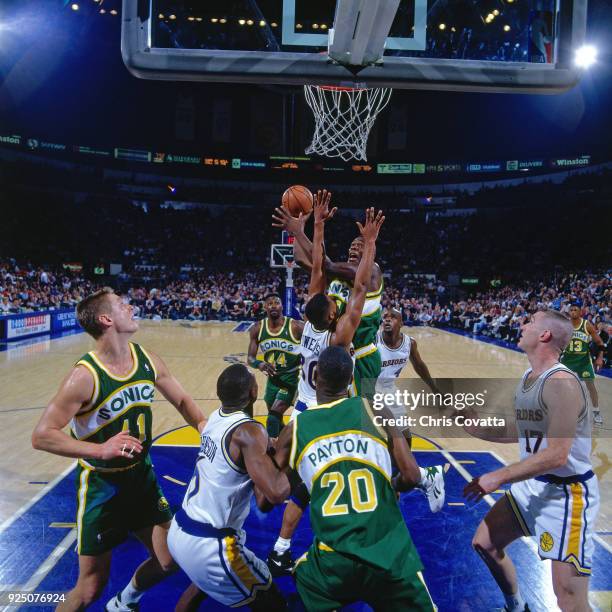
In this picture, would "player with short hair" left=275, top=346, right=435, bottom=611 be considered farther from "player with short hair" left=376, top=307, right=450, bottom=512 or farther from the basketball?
"player with short hair" left=376, top=307, right=450, bottom=512

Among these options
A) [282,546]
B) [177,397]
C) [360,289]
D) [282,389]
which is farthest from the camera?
[282,389]

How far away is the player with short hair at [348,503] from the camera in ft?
6.78

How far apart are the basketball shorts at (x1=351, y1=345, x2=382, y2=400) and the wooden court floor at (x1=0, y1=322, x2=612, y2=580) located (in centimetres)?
173

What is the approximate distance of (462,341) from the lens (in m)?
17.4

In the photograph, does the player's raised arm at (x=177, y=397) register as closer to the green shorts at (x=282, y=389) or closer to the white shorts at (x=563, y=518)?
the white shorts at (x=563, y=518)

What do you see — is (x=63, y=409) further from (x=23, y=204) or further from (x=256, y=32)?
(x=23, y=204)

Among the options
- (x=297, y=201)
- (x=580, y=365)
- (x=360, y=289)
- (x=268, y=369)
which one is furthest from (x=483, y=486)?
(x=580, y=365)

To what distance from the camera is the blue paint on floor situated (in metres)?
3.21

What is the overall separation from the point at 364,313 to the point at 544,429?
1894 mm

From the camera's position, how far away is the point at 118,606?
2852 mm

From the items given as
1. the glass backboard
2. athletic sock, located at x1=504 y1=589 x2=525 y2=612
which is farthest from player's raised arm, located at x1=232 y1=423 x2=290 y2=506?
the glass backboard

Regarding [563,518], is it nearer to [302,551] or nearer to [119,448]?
[302,551]

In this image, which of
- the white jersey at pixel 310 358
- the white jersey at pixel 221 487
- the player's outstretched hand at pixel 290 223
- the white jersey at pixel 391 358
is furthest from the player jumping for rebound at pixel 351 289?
the white jersey at pixel 221 487

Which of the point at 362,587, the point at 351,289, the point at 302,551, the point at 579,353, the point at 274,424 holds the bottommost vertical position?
the point at 302,551
